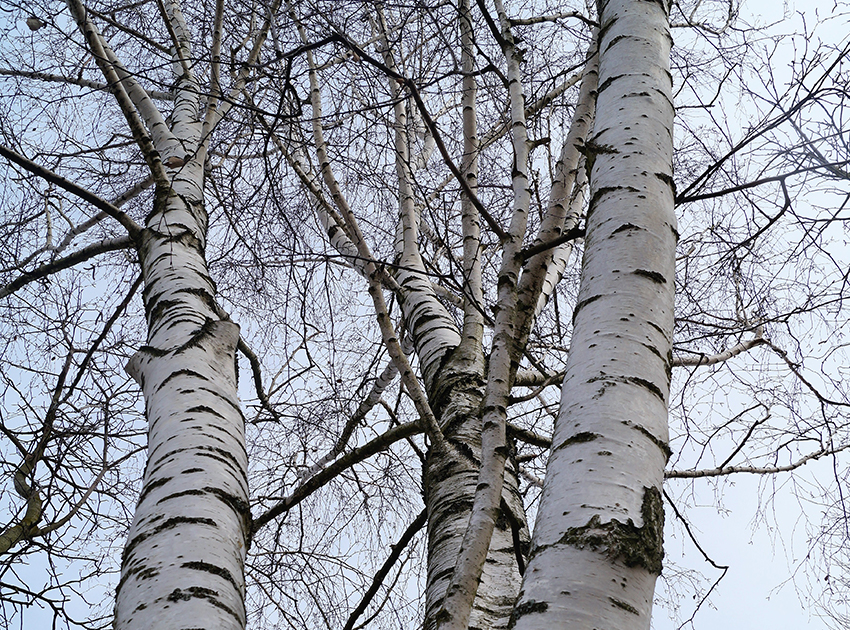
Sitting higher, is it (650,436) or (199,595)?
(650,436)

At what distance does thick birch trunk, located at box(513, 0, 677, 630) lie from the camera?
76 centimetres

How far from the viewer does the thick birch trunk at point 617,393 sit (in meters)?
0.76

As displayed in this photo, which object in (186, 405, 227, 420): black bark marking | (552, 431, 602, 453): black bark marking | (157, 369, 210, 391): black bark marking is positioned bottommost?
(552, 431, 602, 453): black bark marking

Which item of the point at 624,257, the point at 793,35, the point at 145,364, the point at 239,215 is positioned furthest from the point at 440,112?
the point at 624,257

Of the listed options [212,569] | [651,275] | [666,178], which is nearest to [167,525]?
[212,569]

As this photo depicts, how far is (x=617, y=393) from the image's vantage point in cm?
93

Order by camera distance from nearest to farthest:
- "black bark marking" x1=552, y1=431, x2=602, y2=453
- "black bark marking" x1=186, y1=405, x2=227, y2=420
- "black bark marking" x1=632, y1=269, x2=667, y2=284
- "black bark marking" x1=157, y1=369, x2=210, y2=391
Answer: "black bark marking" x1=552, y1=431, x2=602, y2=453, "black bark marking" x1=632, y1=269, x2=667, y2=284, "black bark marking" x1=186, y1=405, x2=227, y2=420, "black bark marking" x1=157, y1=369, x2=210, y2=391

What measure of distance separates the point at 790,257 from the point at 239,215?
2307 millimetres

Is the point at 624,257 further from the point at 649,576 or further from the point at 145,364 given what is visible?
the point at 145,364

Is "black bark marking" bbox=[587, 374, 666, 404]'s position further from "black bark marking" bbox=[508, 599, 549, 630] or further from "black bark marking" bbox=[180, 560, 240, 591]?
"black bark marking" bbox=[180, 560, 240, 591]

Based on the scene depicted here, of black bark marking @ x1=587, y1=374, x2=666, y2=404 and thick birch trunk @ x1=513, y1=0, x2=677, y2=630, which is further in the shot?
black bark marking @ x1=587, y1=374, x2=666, y2=404

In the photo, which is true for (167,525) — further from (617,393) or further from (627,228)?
(627,228)

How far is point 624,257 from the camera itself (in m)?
1.10

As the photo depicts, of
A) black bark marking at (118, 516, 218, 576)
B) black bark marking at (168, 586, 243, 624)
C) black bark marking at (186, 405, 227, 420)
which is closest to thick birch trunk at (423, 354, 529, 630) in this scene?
black bark marking at (168, 586, 243, 624)
